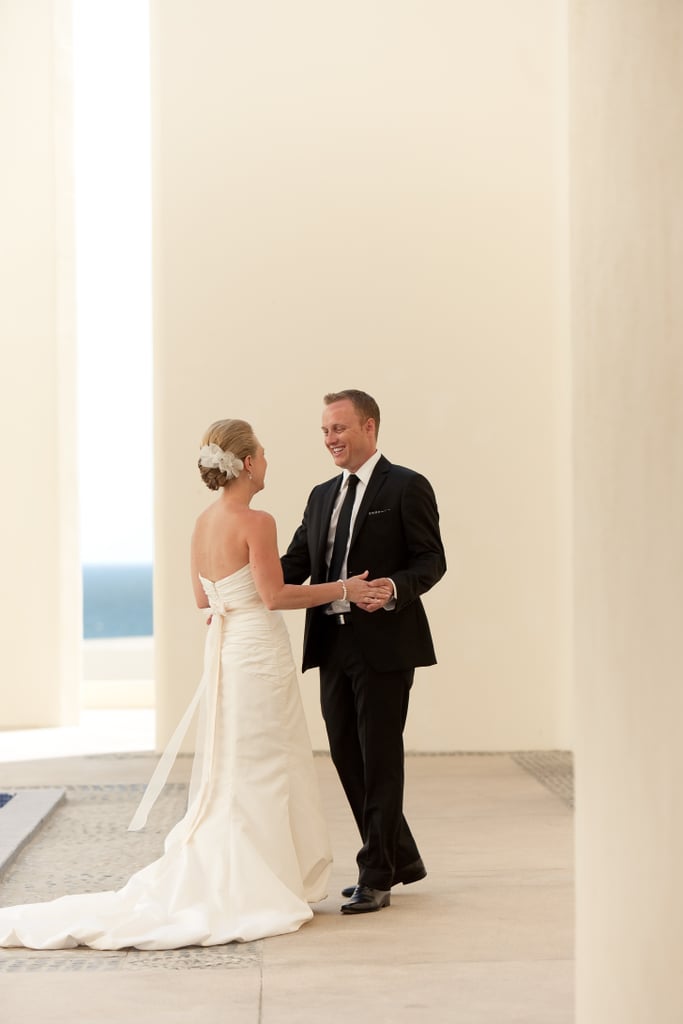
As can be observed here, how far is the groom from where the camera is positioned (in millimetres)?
4461

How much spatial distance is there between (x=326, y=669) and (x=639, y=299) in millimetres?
2600

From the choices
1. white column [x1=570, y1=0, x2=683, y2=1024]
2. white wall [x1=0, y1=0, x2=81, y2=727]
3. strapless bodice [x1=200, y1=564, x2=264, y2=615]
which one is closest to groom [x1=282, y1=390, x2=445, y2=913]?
strapless bodice [x1=200, y1=564, x2=264, y2=615]

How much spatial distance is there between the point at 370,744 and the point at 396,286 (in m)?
4.66

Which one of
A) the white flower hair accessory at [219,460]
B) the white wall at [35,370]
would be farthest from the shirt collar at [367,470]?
the white wall at [35,370]

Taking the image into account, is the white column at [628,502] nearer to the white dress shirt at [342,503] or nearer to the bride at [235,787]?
the bride at [235,787]

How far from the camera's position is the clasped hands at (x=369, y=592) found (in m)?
4.38

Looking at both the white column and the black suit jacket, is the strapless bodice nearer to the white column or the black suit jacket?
the black suit jacket

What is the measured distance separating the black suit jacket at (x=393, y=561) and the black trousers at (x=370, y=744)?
0.06 metres

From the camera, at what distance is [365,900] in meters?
4.46

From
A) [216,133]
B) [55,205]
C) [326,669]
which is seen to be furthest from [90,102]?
[326,669]

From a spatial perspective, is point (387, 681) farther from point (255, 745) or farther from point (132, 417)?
point (132, 417)

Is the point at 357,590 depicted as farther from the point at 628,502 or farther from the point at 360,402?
the point at 628,502

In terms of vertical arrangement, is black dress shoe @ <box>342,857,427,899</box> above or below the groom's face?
below

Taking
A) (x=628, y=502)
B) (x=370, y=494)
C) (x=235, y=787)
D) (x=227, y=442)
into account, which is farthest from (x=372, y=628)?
(x=628, y=502)
